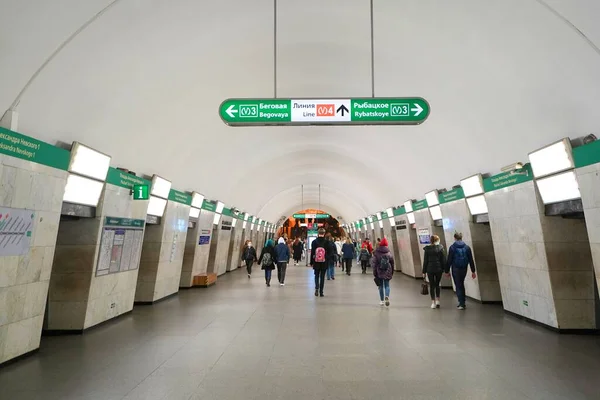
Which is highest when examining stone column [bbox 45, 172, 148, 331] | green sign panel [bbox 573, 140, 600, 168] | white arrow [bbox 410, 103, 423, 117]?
white arrow [bbox 410, 103, 423, 117]

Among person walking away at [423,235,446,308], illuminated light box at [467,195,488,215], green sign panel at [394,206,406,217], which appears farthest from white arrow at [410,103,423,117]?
green sign panel at [394,206,406,217]

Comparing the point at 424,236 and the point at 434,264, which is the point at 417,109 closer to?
the point at 434,264

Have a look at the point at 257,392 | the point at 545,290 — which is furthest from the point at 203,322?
the point at 545,290

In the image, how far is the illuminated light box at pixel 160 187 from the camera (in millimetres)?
9886

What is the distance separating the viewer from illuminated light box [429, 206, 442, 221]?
1327 centimetres

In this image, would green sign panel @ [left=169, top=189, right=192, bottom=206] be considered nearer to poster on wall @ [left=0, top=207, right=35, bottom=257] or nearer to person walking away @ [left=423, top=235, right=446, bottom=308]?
poster on wall @ [left=0, top=207, right=35, bottom=257]

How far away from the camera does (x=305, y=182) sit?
1105 inches

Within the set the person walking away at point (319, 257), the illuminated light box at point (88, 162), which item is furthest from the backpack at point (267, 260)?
the illuminated light box at point (88, 162)

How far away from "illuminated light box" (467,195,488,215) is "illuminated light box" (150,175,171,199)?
8.07 metres

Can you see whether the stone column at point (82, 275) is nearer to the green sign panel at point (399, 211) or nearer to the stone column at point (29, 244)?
the stone column at point (29, 244)

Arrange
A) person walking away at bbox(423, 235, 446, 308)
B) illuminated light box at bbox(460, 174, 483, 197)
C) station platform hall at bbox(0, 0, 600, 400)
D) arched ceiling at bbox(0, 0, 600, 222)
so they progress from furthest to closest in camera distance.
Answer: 1. illuminated light box at bbox(460, 174, 483, 197)
2. person walking away at bbox(423, 235, 446, 308)
3. arched ceiling at bbox(0, 0, 600, 222)
4. station platform hall at bbox(0, 0, 600, 400)

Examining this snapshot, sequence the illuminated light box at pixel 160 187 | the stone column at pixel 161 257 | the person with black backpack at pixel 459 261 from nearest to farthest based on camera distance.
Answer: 1. the person with black backpack at pixel 459 261
2. the illuminated light box at pixel 160 187
3. the stone column at pixel 161 257

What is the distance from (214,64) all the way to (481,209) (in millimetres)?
7286

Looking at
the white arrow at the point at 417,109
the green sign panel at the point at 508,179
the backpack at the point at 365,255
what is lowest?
the backpack at the point at 365,255
